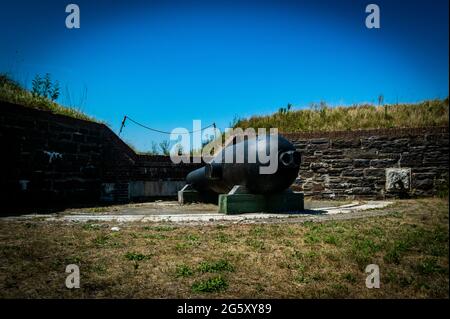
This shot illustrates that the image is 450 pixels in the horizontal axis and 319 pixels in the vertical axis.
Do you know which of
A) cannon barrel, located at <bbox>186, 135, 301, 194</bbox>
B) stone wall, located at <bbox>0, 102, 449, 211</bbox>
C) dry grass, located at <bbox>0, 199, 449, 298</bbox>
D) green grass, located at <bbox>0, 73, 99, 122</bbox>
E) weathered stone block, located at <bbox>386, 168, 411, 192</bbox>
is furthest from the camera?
weathered stone block, located at <bbox>386, 168, 411, 192</bbox>

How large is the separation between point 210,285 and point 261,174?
428 cm

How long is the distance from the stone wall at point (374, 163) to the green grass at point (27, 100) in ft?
25.6

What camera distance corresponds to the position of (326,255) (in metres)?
3.66

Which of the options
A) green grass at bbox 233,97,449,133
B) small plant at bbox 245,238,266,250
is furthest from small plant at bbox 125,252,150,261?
green grass at bbox 233,97,449,133

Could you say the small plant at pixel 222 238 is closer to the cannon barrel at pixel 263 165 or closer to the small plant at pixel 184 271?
the small plant at pixel 184 271

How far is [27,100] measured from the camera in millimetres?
10219

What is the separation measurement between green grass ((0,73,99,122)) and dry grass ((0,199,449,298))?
6.02 m

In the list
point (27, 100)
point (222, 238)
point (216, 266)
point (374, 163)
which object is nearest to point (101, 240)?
point (222, 238)

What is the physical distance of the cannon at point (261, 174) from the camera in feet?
22.6

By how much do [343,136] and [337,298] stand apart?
32.1 ft

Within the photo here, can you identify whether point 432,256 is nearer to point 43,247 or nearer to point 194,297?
point 194,297

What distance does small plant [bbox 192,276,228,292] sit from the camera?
2809 mm

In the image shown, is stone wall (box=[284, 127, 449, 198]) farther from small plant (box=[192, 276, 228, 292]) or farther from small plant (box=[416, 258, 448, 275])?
small plant (box=[192, 276, 228, 292])

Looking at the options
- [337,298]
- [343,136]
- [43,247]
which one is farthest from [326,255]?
[343,136]
